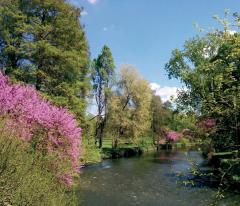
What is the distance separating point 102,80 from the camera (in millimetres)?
51625

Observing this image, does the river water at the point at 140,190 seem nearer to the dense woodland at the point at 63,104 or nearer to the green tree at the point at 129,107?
the dense woodland at the point at 63,104

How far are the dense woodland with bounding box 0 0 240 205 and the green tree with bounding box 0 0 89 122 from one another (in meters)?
0.07

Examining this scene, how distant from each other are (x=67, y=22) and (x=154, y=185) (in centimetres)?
1423

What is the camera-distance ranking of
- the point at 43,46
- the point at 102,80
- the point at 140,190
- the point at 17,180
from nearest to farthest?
the point at 17,180
the point at 140,190
the point at 43,46
the point at 102,80

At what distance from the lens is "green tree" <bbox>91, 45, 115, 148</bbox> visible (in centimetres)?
5100

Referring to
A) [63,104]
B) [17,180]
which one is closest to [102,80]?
[63,104]

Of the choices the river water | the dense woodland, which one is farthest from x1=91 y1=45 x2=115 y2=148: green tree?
the river water

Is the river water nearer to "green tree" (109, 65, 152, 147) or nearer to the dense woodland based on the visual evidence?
the dense woodland

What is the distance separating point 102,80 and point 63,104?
2665 cm

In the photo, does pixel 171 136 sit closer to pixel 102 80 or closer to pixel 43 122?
pixel 102 80

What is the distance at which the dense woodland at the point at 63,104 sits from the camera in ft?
19.1

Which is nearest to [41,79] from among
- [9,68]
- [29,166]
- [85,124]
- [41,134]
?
[9,68]

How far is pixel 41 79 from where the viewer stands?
2555 cm

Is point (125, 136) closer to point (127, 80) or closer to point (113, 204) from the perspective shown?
point (127, 80)
